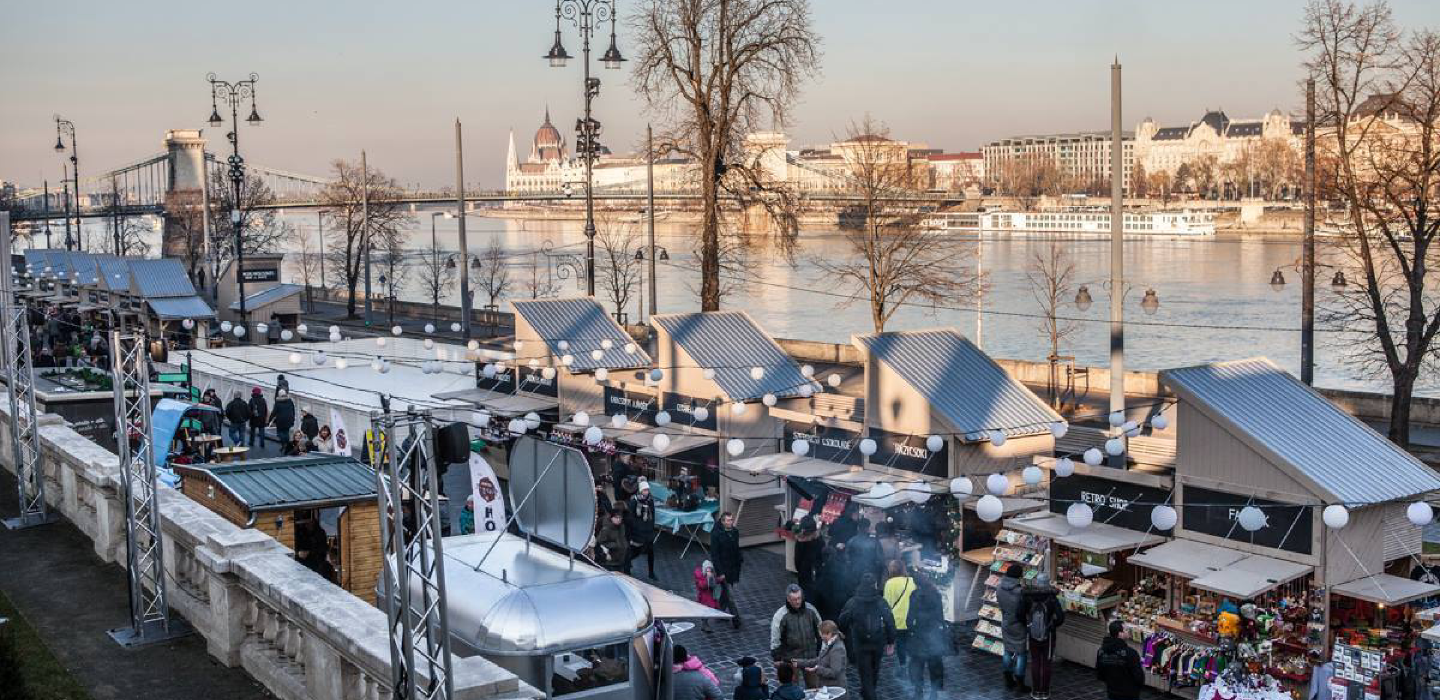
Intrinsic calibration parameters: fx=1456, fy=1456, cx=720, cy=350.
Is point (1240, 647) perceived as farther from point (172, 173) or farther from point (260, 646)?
point (172, 173)

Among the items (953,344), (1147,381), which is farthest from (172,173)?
(953,344)

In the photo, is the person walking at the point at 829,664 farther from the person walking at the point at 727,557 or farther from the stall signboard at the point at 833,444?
the stall signboard at the point at 833,444

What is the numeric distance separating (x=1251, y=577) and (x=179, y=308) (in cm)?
2940

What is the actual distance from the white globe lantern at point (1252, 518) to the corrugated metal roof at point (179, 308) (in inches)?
1116

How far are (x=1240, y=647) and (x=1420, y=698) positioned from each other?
130 centimetres

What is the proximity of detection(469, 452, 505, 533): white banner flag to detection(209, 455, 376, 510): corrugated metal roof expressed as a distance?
133 cm

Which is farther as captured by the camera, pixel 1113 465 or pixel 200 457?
pixel 200 457

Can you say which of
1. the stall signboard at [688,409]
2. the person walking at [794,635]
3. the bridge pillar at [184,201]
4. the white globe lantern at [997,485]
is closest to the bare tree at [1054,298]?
the stall signboard at [688,409]

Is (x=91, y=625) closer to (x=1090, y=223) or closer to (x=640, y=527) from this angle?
(x=640, y=527)

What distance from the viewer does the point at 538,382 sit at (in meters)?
21.2

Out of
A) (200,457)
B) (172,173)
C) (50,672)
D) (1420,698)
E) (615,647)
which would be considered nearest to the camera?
(50,672)

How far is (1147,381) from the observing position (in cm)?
3172

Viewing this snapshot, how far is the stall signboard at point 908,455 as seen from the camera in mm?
15102

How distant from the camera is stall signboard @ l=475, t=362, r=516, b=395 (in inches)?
866
